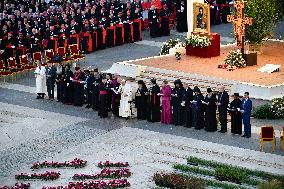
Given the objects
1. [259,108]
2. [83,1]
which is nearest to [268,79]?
[259,108]

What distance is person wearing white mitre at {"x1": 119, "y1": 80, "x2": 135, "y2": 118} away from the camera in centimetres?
3381

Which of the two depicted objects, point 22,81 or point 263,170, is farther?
point 22,81

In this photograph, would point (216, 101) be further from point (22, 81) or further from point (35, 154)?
point (22, 81)

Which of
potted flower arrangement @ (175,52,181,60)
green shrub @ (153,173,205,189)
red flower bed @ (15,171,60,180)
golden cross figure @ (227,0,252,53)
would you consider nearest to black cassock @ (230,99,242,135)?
green shrub @ (153,173,205,189)

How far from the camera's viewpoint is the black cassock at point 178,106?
32.7 m

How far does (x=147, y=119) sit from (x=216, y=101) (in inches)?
113

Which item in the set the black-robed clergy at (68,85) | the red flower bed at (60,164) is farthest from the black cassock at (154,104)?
the red flower bed at (60,164)

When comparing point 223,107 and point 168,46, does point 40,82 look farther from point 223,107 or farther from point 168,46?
point 223,107

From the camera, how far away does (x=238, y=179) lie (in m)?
27.0

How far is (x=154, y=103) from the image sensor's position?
33.4 metres

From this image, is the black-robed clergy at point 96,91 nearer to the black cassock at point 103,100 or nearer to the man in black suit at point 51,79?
the black cassock at point 103,100

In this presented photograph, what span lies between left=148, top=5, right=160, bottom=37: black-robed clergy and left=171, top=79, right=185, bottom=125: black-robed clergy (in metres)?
16.1

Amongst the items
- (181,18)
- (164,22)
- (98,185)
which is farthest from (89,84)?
(181,18)

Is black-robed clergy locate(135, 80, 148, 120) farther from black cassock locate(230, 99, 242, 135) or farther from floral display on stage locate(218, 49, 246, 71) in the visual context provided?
floral display on stage locate(218, 49, 246, 71)
